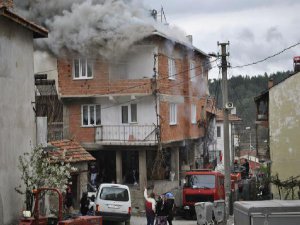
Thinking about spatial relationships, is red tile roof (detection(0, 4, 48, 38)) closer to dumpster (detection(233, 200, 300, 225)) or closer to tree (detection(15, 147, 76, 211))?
tree (detection(15, 147, 76, 211))

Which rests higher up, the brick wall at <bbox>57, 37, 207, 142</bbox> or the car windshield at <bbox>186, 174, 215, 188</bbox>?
the brick wall at <bbox>57, 37, 207, 142</bbox>

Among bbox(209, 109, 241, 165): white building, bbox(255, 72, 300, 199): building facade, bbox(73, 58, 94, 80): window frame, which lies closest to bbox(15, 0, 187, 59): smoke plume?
bbox(73, 58, 94, 80): window frame

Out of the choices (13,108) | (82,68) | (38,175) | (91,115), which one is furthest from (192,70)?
(38,175)

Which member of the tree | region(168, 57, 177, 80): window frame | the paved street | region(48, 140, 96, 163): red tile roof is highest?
region(168, 57, 177, 80): window frame

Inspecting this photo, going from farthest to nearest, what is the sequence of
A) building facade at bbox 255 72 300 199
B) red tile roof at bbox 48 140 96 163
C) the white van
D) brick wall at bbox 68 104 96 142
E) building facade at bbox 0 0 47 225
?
brick wall at bbox 68 104 96 142 → building facade at bbox 255 72 300 199 → red tile roof at bbox 48 140 96 163 → the white van → building facade at bbox 0 0 47 225

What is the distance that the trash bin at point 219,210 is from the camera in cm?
2356

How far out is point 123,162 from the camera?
39125 millimetres

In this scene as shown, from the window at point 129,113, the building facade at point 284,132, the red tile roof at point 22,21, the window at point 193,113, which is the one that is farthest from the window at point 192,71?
the red tile roof at point 22,21

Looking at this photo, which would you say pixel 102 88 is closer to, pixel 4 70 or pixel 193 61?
pixel 193 61

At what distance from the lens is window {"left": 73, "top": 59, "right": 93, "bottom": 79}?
118 feet

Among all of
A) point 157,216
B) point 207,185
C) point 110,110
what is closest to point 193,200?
point 207,185

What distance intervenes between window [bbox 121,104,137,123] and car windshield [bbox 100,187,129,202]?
Result: 455 inches

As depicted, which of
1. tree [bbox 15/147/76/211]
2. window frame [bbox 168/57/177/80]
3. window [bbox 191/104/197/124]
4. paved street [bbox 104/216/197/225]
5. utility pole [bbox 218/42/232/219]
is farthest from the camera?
window [bbox 191/104/197/124]

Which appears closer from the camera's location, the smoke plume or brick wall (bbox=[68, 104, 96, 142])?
the smoke plume
